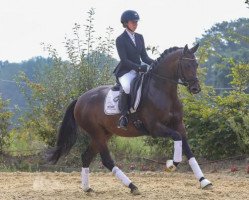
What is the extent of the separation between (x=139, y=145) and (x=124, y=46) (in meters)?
6.43

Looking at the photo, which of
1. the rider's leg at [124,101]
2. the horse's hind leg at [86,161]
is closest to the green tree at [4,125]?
the horse's hind leg at [86,161]

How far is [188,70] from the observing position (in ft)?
27.1

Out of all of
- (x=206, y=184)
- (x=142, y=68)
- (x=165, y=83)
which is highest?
(x=142, y=68)

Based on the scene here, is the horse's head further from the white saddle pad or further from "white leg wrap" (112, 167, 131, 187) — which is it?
"white leg wrap" (112, 167, 131, 187)

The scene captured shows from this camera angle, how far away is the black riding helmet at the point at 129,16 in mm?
8930

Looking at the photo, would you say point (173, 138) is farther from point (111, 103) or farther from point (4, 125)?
point (4, 125)

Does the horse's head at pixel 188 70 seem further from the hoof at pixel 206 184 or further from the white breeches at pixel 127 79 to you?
the hoof at pixel 206 184

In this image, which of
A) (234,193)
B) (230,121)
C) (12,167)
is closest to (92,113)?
(234,193)

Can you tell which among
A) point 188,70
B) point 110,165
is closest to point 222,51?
point 110,165

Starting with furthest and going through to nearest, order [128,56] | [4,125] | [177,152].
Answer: [4,125]
[128,56]
[177,152]

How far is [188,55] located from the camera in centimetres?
838

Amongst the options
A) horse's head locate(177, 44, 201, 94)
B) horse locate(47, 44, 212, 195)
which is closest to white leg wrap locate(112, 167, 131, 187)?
horse locate(47, 44, 212, 195)

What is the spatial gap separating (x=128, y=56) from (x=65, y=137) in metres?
2.28

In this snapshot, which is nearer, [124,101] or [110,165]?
[124,101]
